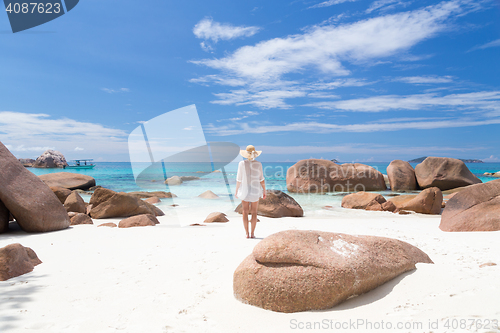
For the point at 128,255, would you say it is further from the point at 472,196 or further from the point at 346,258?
the point at 472,196

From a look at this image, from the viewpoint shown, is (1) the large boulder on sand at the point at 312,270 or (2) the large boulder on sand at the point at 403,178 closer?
(1) the large boulder on sand at the point at 312,270

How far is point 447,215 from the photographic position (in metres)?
6.64

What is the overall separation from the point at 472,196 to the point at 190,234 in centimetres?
617

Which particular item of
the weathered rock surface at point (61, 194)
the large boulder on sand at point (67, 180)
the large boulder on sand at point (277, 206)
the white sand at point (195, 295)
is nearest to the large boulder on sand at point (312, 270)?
the white sand at point (195, 295)

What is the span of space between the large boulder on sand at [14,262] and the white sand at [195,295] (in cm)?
11

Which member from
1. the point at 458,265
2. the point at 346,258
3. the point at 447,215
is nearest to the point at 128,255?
the point at 346,258

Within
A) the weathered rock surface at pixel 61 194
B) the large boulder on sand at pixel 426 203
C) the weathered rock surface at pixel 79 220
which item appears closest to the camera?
the weathered rock surface at pixel 79 220

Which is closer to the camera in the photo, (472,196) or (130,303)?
(130,303)

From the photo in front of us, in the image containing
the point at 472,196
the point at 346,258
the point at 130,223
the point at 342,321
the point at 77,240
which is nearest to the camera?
the point at 342,321

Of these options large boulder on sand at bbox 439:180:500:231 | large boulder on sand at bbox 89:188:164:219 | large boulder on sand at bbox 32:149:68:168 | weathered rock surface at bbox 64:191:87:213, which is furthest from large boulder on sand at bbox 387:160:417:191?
large boulder on sand at bbox 32:149:68:168

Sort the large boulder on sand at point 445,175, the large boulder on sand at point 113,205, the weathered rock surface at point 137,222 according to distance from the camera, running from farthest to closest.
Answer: the large boulder on sand at point 445,175 → the large boulder on sand at point 113,205 → the weathered rock surface at point 137,222

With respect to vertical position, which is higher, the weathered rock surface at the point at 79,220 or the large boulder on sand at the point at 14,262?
the large boulder on sand at the point at 14,262

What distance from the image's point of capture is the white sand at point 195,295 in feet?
7.93

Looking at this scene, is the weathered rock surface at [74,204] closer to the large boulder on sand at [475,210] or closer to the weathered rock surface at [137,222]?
the weathered rock surface at [137,222]
